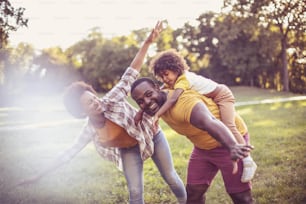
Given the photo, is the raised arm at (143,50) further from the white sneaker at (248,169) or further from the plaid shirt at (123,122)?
the white sneaker at (248,169)

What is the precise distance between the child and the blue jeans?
0.46 metres

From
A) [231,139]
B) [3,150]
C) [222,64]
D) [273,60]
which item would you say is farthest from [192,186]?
[222,64]

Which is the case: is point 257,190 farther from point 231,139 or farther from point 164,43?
point 164,43

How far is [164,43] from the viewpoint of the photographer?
1793 inches

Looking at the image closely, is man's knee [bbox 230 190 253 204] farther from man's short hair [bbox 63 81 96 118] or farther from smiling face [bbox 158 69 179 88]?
man's short hair [bbox 63 81 96 118]

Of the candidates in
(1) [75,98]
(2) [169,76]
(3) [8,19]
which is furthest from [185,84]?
(3) [8,19]

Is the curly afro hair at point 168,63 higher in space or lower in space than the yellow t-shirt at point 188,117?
higher

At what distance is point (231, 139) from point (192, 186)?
1091 mm

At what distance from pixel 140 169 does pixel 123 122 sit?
0.56 metres

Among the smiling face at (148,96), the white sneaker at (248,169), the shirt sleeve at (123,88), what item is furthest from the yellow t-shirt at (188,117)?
the shirt sleeve at (123,88)

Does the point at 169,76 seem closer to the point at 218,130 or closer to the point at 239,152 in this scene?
the point at 218,130

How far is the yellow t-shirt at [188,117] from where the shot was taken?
10.3 ft

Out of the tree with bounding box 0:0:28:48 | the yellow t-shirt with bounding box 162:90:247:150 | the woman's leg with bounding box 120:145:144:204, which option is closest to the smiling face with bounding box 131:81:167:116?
the yellow t-shirt with bounding box 162:90:247:150

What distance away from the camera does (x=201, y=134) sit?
11.3ft
